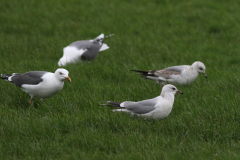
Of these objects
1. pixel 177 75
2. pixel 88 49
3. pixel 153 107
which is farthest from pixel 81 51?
pixel 153 107

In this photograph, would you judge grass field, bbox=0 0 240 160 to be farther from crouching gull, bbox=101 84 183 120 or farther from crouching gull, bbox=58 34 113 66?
crouching gull, bbox=58 34 113 66

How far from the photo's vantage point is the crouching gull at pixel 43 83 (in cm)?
606

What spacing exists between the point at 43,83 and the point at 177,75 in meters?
2.87

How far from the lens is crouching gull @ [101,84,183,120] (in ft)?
17.9

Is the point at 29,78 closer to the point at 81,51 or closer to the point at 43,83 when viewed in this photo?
the point at 43,83

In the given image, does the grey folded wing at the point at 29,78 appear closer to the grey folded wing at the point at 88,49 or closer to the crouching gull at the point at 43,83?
the crouching gull at the point at 43,83

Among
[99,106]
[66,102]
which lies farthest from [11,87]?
[99,106]

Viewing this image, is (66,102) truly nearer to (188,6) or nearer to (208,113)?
(208,113)

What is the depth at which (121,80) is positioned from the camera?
7758 millimetres

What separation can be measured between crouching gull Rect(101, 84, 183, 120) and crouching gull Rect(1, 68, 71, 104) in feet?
3.21

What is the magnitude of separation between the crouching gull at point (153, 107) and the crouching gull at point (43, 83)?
0.98 metres

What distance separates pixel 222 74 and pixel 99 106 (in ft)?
11.3

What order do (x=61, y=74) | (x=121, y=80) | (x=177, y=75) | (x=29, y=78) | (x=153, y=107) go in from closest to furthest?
(x=153, y=107) < (x=61, y=74) < (x=29, y=78) < (x=177, y=75) < (x=121, y=80)

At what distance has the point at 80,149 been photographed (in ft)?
15.4
